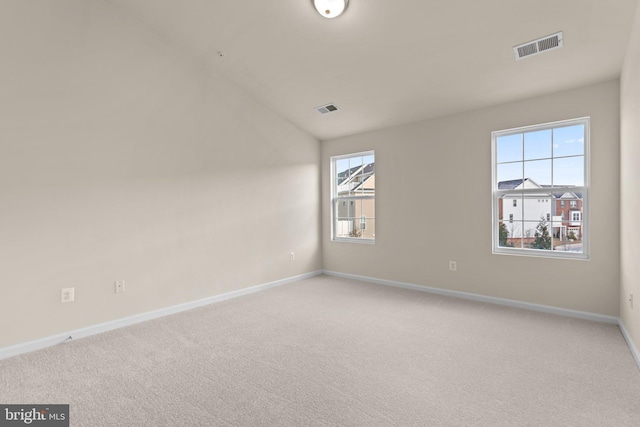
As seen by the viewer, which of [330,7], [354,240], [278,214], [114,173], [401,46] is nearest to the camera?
[330,7]

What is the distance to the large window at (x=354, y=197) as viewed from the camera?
513cm

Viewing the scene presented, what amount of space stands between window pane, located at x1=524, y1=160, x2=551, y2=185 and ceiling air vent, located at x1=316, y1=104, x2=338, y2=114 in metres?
2.44

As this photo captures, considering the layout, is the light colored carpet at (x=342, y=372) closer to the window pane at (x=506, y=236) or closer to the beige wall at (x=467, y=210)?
the beige wall at (x=467, y=210)

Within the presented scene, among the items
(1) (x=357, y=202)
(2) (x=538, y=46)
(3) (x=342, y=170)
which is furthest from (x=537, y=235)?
(3) (x=342, y=170)

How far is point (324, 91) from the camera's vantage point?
4.14 meters

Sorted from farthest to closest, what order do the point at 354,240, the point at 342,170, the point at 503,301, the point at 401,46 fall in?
the point at 342,170 < the point at 354,240 < the point at 503,301 < the point at 401,46

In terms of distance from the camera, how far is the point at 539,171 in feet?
11.9

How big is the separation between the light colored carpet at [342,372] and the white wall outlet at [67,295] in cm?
39

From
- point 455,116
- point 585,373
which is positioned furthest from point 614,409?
point 455,116

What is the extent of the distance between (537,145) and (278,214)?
3368 millimetres

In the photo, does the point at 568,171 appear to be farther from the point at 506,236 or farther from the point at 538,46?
the point at 538,46

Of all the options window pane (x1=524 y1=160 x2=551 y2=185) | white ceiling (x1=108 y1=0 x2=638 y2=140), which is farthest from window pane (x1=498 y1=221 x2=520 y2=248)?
white ceiling (x1=108 y1=0 x2=638 y2=140)

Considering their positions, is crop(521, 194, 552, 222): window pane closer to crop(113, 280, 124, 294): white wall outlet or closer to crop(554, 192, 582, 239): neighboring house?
crop(554, 192, 582, 239): neighboring house
